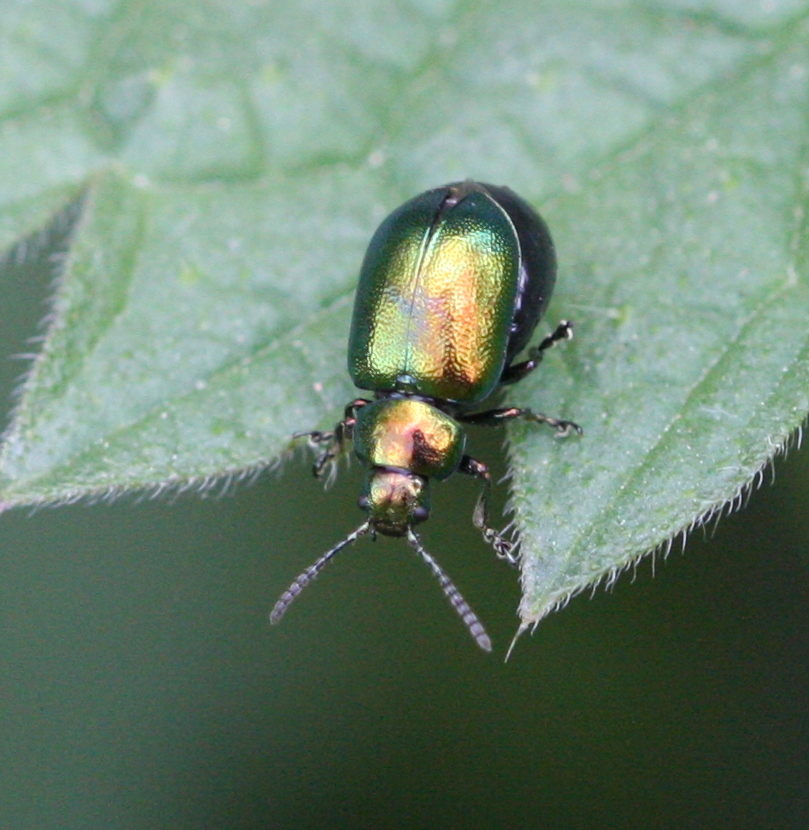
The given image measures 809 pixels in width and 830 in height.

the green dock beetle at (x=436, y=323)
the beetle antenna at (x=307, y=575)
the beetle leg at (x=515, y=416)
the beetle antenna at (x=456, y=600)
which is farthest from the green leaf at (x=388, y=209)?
the beetle antenna at (x=456, y=600)

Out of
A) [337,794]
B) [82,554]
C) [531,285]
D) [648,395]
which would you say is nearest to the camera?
[648,395]

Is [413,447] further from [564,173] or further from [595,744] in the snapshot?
[595,744]

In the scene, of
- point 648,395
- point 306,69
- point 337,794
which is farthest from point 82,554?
point 648,395

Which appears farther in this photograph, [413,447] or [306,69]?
[306,69]

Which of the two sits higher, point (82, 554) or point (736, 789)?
point (82, 554)

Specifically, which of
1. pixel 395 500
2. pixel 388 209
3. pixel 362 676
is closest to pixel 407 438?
pixel 395 500

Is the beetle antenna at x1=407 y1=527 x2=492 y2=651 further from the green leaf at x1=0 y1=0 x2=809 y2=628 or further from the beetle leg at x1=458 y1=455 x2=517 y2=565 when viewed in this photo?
the green leaf at x1=0 y1=0 x2=809 y2=628

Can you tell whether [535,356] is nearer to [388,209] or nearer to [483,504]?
[483,504]
